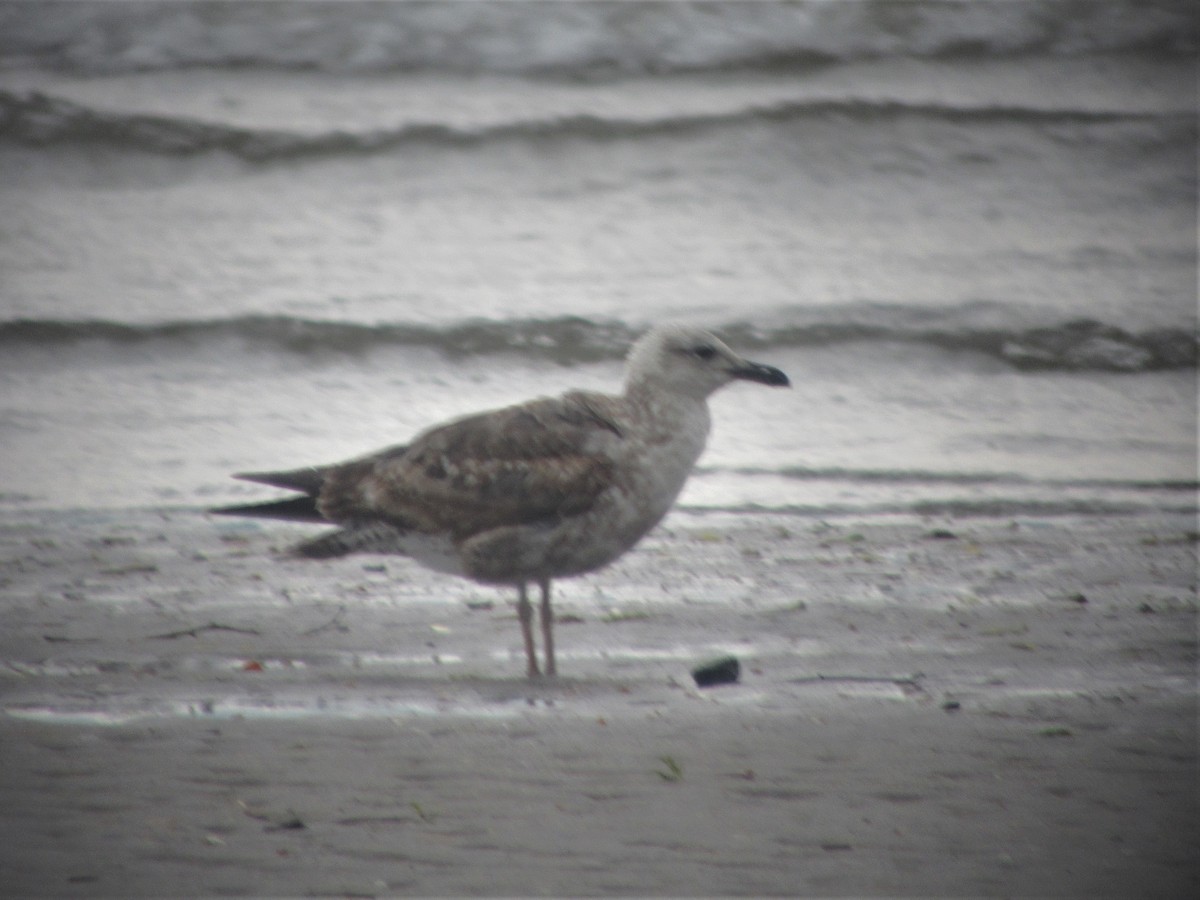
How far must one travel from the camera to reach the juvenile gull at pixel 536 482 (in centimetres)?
467

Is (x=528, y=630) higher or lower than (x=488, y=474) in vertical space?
lower

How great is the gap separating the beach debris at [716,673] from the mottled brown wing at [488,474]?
26.7 inches

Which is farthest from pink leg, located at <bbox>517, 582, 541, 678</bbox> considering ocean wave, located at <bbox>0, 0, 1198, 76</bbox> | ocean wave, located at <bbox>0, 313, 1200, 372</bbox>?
ocean wave, located at <bbox>0, 0, 1198, 76</bbox>

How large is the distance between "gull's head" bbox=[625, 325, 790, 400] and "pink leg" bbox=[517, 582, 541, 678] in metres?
0.76

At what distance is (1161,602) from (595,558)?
180cm

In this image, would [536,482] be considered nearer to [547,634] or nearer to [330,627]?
[547,634]

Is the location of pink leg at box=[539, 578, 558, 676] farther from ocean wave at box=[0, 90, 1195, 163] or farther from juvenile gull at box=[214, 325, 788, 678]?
ocean wave at box=[0, 90, 1195, 163]

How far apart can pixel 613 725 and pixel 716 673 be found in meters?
0.45

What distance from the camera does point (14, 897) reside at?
9.06 ft

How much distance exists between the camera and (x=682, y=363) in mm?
4984

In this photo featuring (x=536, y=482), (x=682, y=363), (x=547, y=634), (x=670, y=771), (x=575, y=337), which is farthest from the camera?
(x=575, y=337)

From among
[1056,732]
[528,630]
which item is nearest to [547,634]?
[528,630]

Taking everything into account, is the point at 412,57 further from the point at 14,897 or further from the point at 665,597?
the point at 14,897

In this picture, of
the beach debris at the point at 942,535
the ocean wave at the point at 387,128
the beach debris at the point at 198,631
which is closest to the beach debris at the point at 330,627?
the beach debris at the point at 198,631
